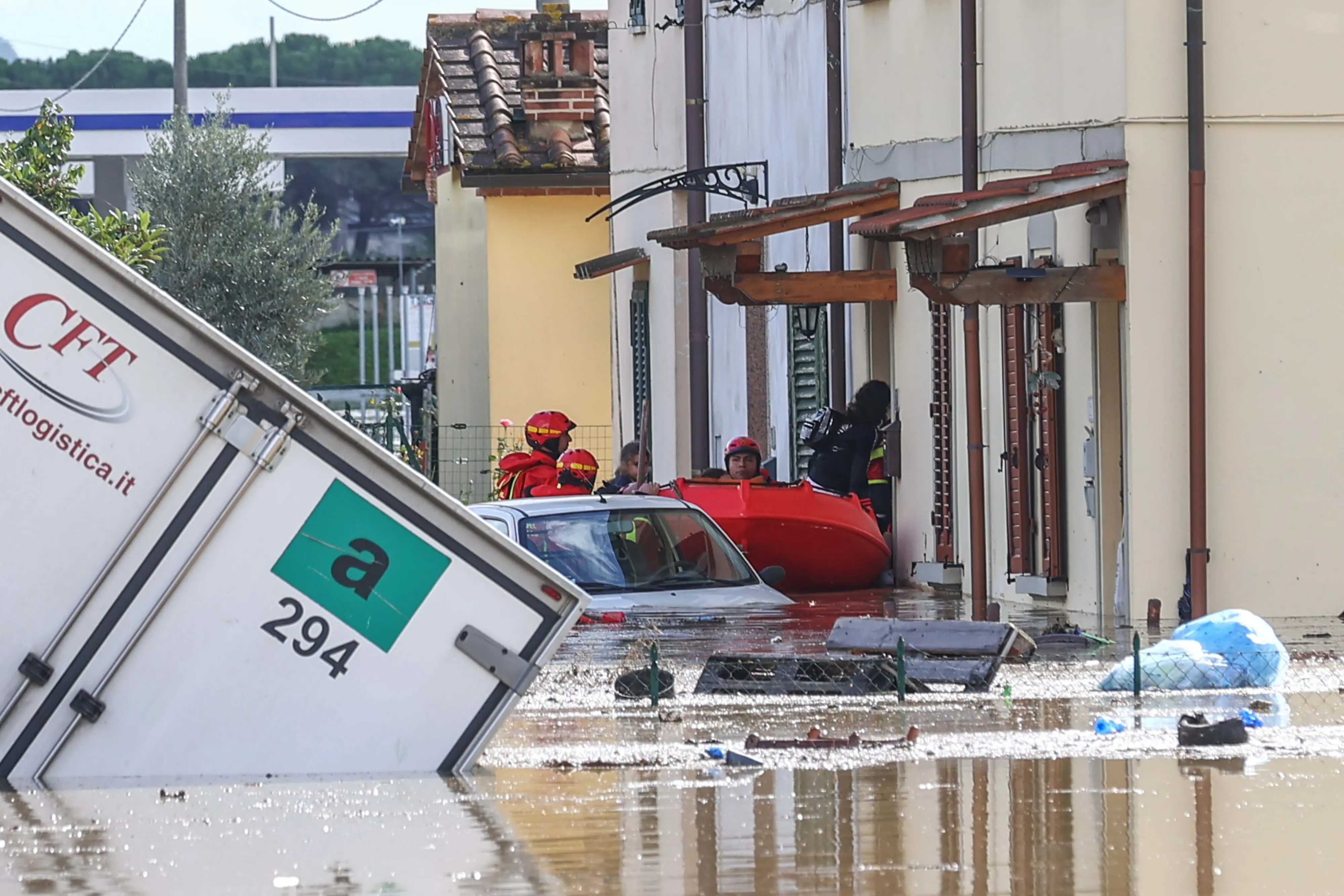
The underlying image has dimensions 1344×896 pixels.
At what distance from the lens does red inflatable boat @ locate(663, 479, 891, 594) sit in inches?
703

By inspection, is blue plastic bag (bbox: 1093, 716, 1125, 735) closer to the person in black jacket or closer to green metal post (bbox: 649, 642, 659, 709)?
green metal post (bbox: 649, 642, 659, 709)

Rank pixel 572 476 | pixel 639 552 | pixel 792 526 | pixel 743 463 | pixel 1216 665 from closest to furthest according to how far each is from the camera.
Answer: pixel 1216 665
pixel 639 552
pixel 792 526
pixel 572 476
pixel 743 463

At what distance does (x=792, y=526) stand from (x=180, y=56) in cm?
2405

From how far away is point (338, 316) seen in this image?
7994 centimetres

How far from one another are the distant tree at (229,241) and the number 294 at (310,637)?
28455 mm

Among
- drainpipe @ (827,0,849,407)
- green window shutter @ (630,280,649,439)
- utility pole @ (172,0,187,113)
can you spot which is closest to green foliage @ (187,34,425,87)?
utility pole @ (172,0,187,113)

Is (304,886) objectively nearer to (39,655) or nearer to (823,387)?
(39,655)

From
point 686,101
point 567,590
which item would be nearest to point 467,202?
point 686,101

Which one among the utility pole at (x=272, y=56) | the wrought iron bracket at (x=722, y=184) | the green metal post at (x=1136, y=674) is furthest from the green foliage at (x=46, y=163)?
the utility pole at (x=272, y=56)

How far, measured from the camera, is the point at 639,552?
615 inches

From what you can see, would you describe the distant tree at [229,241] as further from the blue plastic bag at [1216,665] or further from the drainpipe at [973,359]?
the blue plastic bag at [1216,665]

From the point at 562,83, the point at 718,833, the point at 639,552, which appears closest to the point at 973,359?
the point at 639,552

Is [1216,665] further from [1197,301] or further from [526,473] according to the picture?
[526,473]

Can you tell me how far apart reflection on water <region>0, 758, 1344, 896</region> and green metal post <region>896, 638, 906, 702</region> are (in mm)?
1921
